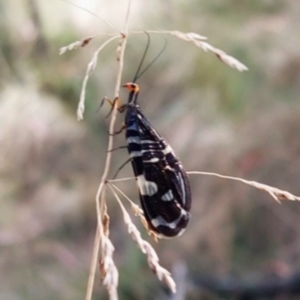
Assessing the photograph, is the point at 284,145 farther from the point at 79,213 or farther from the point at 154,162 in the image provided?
the point at 154,162

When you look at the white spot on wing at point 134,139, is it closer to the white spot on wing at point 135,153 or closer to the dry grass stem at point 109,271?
the white spot on wing at point 135,153

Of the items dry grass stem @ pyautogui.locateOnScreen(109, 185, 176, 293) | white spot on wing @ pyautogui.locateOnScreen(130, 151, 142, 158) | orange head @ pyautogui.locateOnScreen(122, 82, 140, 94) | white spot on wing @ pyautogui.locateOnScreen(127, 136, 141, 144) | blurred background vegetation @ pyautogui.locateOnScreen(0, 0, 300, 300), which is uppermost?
orange head @ pyautogui.locateOnScreen(122, 82, 140, 94)

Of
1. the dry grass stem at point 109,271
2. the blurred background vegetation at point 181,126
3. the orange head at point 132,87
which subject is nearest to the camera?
the dry grass stem at point 109,271

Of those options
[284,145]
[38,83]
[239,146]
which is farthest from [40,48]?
[284,145]

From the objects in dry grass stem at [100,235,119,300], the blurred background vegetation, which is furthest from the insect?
the blurred background vegetation

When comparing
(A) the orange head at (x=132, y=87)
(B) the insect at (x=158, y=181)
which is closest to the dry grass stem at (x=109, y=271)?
(B) the insect at (x=158, y=181)

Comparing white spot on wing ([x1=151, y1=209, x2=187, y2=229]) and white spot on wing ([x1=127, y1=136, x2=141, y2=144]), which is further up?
white spot on wing ([x1=127, y1=136, x2=141, y2=144])

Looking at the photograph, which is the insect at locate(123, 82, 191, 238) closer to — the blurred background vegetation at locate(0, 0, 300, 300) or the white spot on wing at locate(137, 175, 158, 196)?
the white spot on wing at locate(137, 175, 158, 196)

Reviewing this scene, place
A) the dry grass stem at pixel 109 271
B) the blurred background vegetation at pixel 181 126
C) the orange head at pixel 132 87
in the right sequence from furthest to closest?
the blurred background vegetation at pixel 181 126, the orange head at pixel 132 87, the dry grass stem at pixel 109 271
